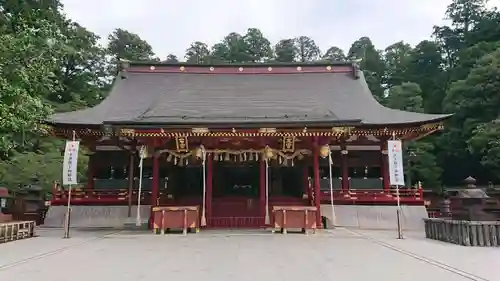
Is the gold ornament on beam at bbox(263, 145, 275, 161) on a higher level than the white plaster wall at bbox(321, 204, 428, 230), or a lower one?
higher

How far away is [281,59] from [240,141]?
41.6 m

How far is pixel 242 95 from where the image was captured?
18141 millimetres

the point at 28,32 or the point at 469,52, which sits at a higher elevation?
the point at 469,52

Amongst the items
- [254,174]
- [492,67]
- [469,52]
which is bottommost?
[254,174]

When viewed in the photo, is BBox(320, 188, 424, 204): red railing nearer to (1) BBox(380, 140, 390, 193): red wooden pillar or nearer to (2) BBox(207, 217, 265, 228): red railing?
(1) BBox(380, 140, 390, 193): red wooden pillar

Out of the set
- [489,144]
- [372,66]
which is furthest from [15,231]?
[372,66]

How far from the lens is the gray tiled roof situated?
1287cm

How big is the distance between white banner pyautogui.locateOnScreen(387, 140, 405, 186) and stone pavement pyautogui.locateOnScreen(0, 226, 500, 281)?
81.3 inches

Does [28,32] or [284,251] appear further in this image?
[28,32]

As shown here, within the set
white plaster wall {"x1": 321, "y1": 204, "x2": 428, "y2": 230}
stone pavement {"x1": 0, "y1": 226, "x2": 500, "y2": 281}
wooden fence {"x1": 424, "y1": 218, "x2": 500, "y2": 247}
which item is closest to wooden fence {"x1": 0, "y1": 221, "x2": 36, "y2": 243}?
stone pavement {"x1": 0, "y1": 226, "x2": 500, "y2": 281}

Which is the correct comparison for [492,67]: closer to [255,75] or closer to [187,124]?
[255,75]

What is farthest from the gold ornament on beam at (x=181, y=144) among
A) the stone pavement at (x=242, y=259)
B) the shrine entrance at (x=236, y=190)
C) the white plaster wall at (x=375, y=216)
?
the white plaster wall at (x=375, y=216)

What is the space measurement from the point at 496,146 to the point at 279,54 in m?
36.3

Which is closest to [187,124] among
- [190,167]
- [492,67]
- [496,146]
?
[190,167]
